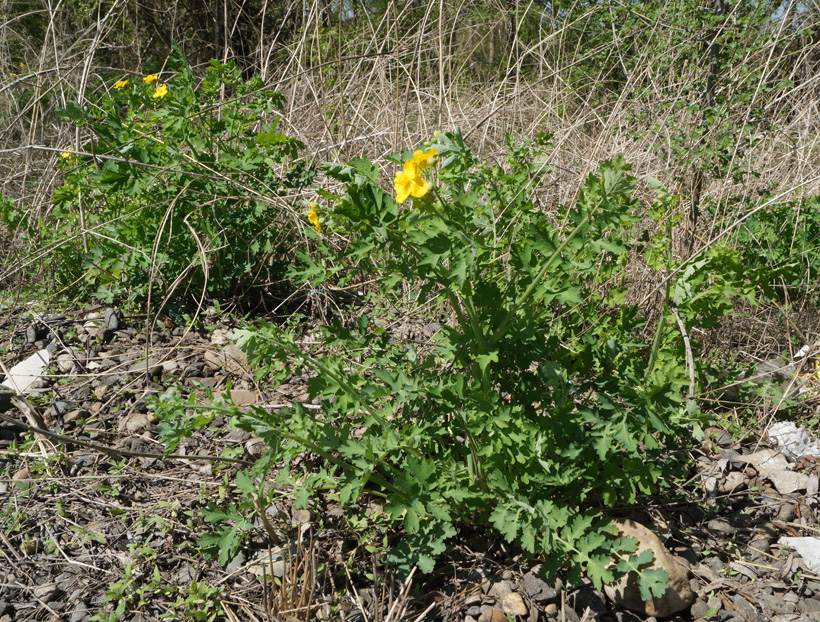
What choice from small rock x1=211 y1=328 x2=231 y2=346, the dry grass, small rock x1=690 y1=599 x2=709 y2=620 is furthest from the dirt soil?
the dry grass

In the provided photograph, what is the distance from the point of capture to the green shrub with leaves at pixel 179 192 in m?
2.62

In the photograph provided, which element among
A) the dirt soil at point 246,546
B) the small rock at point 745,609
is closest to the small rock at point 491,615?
the dirt soil at point 246,546

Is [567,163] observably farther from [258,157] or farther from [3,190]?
[3,190]

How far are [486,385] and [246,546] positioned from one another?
34.5 inches

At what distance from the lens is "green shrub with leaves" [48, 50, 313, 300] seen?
2625mm

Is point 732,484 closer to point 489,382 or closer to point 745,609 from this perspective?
point 745,609

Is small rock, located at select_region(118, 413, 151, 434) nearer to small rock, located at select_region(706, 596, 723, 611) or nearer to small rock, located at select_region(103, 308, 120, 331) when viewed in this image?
small rock, located at select_region(103, 308, 120, 331)

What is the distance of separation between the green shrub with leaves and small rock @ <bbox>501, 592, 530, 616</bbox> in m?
1.64

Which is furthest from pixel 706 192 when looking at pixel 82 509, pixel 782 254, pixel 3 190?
pixel 3 190

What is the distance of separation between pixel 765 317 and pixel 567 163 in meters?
1.26

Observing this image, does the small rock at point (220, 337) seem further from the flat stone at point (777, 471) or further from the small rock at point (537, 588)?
the flat stone at point (777, 471)

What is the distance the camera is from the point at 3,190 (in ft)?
13.0

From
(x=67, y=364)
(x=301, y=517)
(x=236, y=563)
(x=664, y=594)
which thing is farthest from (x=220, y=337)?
(x=664, y=594)

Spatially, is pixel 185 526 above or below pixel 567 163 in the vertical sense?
below
